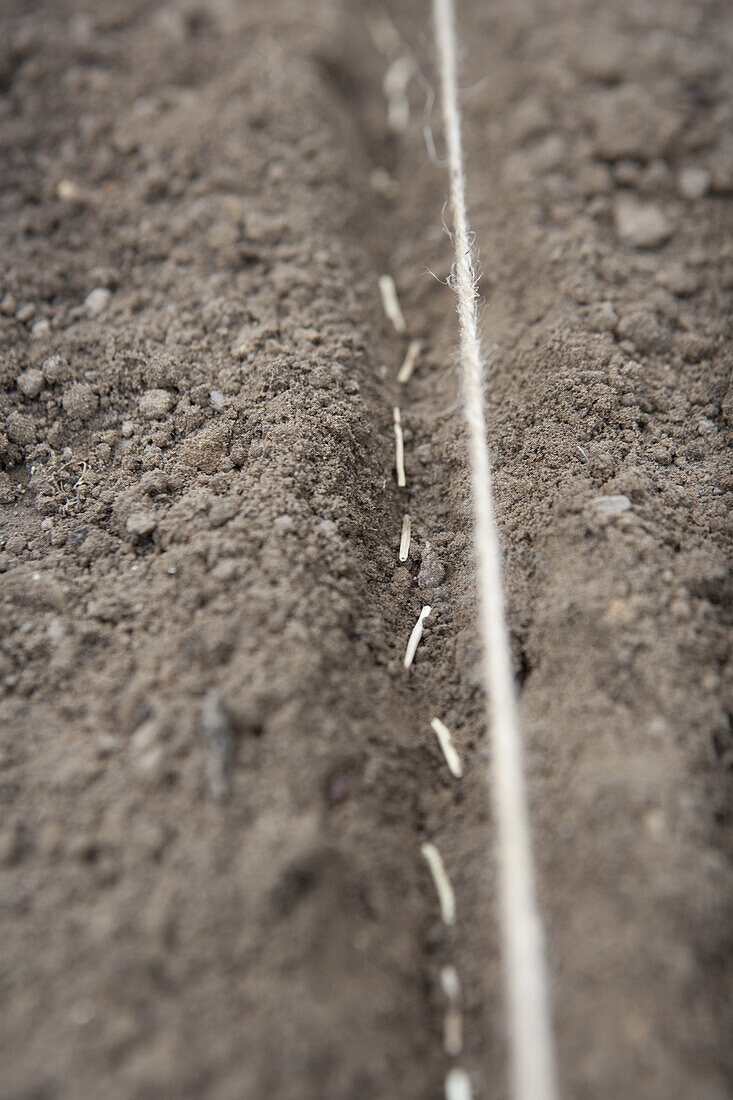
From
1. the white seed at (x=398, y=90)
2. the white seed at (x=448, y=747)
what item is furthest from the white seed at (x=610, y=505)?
the white seed at (x=398, y=90)

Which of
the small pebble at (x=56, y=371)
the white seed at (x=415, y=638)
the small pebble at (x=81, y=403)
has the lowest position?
the white seed at (x=415, y=638)

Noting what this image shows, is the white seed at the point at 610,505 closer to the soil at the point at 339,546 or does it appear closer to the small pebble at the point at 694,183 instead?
the soil at the point at 339,546

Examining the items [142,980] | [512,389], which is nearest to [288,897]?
[142,980]

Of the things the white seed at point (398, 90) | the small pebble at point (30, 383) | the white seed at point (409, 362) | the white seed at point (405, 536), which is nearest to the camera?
the white seed at point (405, 536)

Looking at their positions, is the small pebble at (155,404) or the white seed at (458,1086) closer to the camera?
the white seed at (458,1086)

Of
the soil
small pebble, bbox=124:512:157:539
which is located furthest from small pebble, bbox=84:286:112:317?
small pebble, bbox=124:512:157:539

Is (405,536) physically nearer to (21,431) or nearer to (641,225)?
(21,431)

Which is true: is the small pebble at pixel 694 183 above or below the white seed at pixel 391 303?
below
